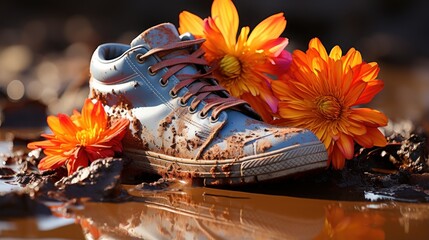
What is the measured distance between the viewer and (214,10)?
3.34 m

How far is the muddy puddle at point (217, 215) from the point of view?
229cm

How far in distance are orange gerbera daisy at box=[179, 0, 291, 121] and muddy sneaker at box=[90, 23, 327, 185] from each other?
0.34 feet

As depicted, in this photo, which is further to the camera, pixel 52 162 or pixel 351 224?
pixel 52 162

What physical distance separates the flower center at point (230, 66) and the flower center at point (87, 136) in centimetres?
62

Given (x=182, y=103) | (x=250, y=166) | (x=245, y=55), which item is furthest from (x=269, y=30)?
(x=250, y=166)

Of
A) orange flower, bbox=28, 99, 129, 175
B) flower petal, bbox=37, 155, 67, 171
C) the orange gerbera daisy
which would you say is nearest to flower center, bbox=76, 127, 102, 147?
orange flower, bbox=28, 99, 129, 175

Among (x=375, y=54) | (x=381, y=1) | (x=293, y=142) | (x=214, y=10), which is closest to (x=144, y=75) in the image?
(x=214, y=10)

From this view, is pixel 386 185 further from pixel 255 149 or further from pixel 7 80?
pixel 7 80

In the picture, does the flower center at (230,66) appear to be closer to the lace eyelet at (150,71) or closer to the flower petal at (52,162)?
the lace eyelet at (150,71)

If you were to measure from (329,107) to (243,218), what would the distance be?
79 cm

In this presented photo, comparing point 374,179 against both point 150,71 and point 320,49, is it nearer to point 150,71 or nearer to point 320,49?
point 320,49

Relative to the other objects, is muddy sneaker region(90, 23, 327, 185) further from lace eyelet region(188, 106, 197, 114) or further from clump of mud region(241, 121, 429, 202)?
clump of mud region(241, 121, 429, 202)

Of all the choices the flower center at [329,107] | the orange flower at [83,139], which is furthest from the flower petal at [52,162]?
the flower center at [329,107]

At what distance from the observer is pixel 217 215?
8.29ft
